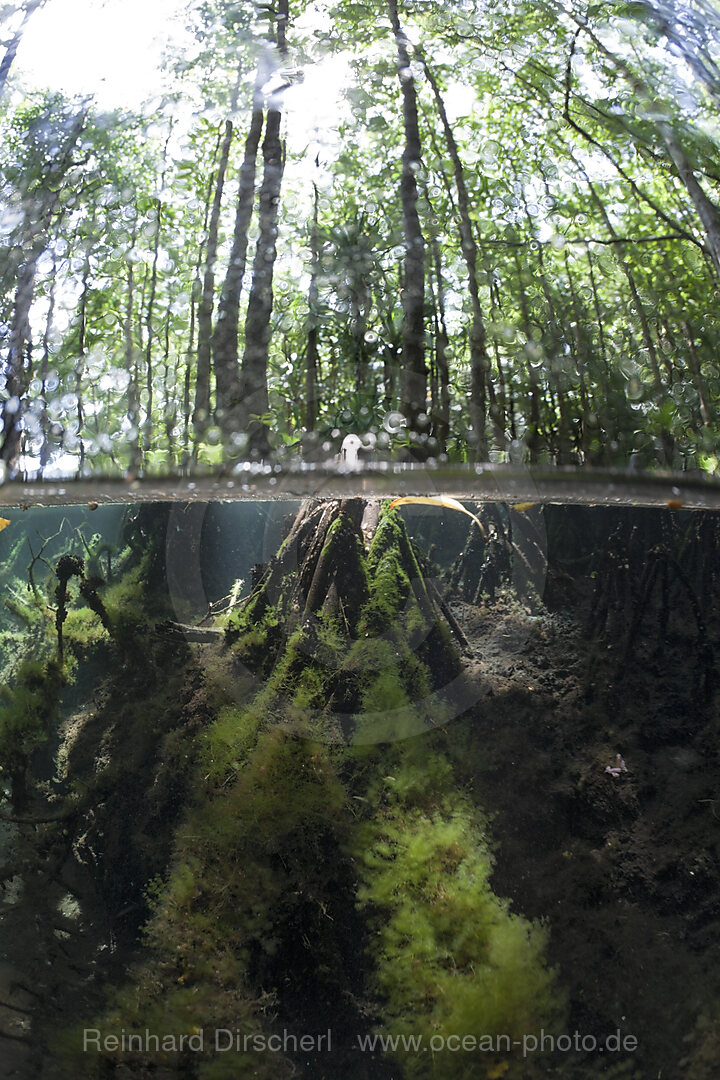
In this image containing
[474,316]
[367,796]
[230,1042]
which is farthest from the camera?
[367,796]

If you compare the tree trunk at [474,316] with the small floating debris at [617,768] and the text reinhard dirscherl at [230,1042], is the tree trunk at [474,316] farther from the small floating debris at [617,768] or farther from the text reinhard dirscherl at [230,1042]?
the text reinhard dirscherl at [230,1042]

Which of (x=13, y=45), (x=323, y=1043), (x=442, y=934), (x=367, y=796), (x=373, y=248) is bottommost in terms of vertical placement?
(x=323, y=1043)

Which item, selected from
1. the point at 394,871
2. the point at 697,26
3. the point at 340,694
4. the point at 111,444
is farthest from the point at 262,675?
the point at 697,26

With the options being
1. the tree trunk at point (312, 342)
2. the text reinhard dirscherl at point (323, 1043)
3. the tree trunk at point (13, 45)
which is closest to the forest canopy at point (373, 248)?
the tree trunk at point (312, 342)

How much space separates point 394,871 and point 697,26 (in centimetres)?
142

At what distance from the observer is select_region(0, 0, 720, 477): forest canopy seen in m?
0.85

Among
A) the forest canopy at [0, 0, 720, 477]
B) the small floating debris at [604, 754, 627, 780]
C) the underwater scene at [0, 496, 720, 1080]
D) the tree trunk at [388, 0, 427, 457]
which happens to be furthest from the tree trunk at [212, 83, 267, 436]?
the small floating debris at [604, 754, 627, 780]

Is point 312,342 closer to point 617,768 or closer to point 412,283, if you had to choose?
point 412,283

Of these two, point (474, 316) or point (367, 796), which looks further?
point (367, 796)

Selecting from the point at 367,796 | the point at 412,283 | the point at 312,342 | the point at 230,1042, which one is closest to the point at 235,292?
the point at 312,342

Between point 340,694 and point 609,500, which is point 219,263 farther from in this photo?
point 340,694

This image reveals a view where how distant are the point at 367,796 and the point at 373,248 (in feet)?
2.80

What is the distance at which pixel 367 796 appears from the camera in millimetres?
1162

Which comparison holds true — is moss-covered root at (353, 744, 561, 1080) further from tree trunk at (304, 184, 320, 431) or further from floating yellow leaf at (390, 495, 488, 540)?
tree trunk at (304, 184, 320, 431)
